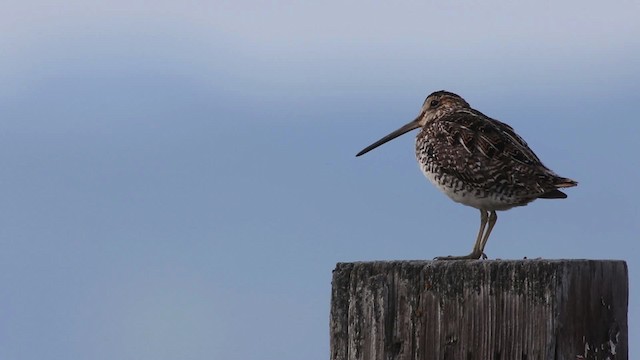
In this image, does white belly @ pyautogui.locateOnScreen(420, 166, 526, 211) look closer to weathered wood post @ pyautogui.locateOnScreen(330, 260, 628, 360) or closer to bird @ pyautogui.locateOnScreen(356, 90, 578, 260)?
bird @ pyautogui.locateOnScreen(356, 90, 578, 260)

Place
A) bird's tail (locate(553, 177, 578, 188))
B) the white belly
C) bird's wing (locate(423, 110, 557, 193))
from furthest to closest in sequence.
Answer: the white belly, bird's wing (locate(423, 110, 557, 193)), bird's tail (locate(553, 177, 578, 188))

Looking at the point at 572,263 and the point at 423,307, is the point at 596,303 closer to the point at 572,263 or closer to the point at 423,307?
the point at 572,263

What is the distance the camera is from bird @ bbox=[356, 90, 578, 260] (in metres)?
7.73

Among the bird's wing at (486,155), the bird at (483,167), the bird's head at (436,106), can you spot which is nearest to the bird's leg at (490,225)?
the bird at (483,167)

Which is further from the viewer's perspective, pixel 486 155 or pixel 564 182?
pixel 486 155

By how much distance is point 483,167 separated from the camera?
309 inches

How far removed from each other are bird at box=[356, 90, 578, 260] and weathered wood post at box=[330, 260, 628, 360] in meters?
3.26

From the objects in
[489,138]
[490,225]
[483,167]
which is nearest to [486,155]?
[483,167]

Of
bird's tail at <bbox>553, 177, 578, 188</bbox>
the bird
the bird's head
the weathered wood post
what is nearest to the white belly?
the bird

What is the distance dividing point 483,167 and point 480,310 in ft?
12.8

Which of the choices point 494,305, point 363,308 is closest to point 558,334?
point 494,305

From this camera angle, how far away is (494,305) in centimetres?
401

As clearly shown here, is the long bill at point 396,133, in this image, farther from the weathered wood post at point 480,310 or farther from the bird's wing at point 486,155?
the weathered wood post at point 480,310

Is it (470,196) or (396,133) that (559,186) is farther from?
(396,133)
